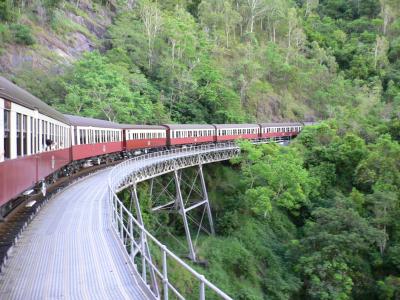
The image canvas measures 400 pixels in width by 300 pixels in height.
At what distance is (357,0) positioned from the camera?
9662 cm

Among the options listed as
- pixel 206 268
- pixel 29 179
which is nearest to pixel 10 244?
pixel 29 179

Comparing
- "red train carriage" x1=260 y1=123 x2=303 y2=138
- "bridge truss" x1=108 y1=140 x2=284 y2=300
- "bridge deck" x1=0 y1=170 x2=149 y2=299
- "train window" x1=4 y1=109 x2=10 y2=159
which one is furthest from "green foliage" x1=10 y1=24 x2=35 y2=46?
"train window" x1=4 y1=109 x2=10 y2=159

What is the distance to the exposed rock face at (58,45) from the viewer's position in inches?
1529

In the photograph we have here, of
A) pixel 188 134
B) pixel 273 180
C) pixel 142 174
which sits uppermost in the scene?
pixel 188 134

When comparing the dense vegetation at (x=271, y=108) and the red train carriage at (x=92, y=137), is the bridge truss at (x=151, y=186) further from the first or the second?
the red train carriage at (x=92, y=137)

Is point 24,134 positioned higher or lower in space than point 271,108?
lower

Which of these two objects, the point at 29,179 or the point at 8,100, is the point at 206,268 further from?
the point at 8,100

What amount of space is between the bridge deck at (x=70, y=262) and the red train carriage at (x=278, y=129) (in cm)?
3588

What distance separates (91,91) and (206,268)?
20470 millimetres

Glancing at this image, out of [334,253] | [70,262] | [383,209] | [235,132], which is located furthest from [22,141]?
[235,132]

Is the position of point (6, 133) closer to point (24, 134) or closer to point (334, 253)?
point (24, 134)

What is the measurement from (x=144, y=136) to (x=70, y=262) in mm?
24477

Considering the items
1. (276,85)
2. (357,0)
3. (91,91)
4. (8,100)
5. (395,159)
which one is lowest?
(395,159)

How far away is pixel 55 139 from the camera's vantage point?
48.2 feet
